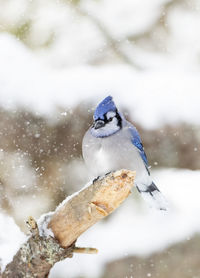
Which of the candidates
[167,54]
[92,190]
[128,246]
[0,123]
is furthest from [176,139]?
[92,190]

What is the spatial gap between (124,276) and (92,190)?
224 cm

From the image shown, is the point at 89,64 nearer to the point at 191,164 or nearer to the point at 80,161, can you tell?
the point at 80,161

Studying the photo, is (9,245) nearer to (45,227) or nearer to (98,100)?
(45,227)

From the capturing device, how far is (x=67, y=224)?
2.09 m

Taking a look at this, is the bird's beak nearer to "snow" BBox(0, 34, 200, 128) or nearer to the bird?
the bird

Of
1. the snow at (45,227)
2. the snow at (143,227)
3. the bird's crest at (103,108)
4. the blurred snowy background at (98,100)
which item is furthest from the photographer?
the snow at (143,227)

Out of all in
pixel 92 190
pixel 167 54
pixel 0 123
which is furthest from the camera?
pixel 167 54

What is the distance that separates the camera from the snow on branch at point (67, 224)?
202cm

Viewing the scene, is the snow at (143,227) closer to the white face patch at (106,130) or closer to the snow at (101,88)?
the snow at (101,88)

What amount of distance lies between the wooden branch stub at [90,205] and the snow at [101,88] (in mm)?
1824

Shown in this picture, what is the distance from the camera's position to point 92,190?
205 cm

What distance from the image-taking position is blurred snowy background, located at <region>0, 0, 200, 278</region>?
12.7ft

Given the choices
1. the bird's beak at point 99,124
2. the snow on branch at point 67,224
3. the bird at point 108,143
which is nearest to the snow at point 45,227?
the snow on branch at point 67,224

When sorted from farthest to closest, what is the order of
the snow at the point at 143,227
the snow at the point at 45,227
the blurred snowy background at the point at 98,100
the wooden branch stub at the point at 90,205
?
the snow at the point at 143,227 < the blurred snowy background at the point at 98,100 < the snow at the point at 45,227 < the wooden branch stub at the point at 90,205
